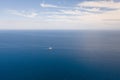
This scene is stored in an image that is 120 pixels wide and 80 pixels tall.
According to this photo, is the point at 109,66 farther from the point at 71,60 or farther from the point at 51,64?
the point at 51,64

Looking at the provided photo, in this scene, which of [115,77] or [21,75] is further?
[21,75]

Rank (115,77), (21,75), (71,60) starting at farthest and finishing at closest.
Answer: (71,60) < (21,75) < (115,77)

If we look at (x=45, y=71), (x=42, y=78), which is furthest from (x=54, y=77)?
(x=45, y=71)

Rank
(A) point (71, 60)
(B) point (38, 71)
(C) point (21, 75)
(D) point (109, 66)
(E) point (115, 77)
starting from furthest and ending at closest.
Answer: (A) point (71, 60) < (D) point (109, 66) < (B) point (38, 71) < (C) point (21, 75) < (E) point (115, 77)

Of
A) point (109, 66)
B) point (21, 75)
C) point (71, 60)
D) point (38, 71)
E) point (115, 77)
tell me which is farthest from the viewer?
point (71, 60)

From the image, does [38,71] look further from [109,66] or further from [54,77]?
[109,66]

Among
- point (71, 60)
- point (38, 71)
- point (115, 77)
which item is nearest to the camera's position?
point (115, 77)

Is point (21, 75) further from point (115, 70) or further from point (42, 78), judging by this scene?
point (115, 70)

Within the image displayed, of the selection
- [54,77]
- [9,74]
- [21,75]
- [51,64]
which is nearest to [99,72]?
[54,77]

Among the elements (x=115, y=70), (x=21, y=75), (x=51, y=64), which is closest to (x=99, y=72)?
(x=115, y=70)

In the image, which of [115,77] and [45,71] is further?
[45,71]
